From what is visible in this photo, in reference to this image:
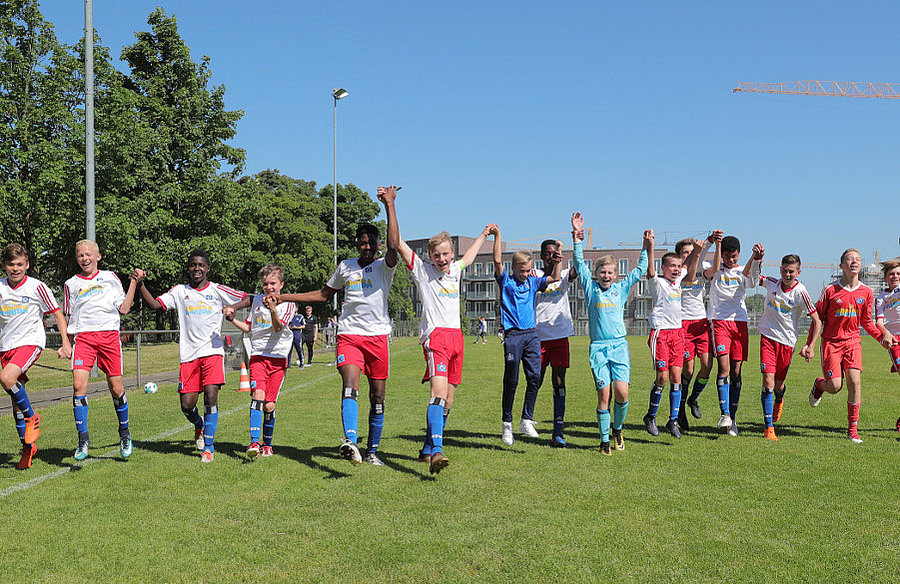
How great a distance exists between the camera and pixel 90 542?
4.41m

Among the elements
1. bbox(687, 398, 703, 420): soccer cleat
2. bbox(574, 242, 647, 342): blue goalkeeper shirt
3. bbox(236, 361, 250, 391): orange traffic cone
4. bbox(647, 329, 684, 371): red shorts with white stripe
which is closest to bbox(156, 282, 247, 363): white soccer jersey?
bbox(236, 361, 250, 391): orange traffic cone

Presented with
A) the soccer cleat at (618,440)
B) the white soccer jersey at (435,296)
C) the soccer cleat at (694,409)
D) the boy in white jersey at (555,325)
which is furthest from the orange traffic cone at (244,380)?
the soccer cleat at (694,409)

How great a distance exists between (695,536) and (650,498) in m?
0.93

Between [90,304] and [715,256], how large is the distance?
6995 mm

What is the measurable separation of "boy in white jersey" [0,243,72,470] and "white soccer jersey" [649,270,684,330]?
652cm

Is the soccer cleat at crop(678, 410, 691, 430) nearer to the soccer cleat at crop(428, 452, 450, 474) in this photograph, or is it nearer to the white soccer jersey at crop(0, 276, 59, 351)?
the soccer cleat at crop(428, 452, 450, 474)

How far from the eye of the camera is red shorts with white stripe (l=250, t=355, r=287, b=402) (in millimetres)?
7301

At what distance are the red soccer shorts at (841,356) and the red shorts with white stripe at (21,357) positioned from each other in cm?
889

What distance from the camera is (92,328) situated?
718cm

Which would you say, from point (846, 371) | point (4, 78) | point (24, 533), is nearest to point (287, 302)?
point (24, 533)

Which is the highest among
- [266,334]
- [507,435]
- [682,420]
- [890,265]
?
[890,265]

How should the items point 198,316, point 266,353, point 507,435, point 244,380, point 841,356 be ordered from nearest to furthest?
point 198,316 < point 266,353 < point 507,435 < point 841,356 < point 244,380

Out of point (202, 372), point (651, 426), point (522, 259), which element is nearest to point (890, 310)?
point (651, 426)

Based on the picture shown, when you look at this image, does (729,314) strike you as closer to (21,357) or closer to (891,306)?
(891,306)
